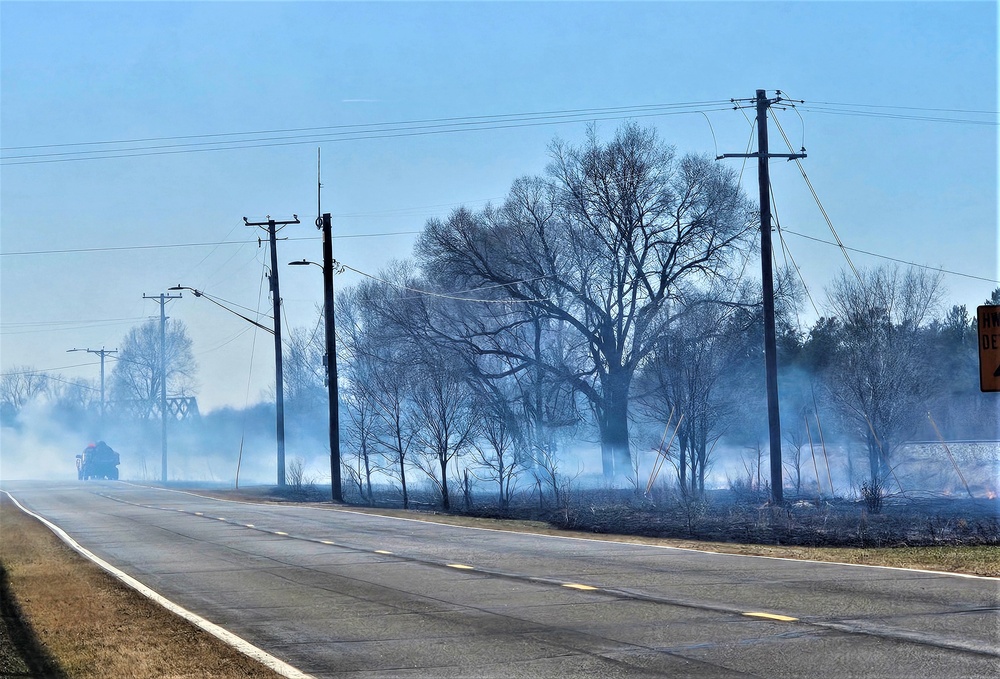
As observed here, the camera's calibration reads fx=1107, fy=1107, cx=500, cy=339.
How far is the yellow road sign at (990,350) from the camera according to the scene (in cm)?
1272

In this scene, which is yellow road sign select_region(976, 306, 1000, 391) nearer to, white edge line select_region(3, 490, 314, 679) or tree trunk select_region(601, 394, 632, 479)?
white edge line select_region(3, 490, 314, 679)

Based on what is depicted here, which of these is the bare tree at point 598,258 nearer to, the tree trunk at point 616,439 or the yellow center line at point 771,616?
the tree trunk at point 616,439

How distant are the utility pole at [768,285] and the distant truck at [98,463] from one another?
71.3 meters

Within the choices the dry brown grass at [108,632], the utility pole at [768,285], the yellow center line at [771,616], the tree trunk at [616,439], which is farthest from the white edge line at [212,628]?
the tree trunk at [616,439]

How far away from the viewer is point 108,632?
11.2 meters

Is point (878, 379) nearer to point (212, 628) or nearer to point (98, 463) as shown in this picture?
point (212, 628)

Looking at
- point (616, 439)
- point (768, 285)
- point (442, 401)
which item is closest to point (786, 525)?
point (768, 285)

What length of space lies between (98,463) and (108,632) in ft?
273

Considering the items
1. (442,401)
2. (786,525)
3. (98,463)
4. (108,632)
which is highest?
(442,401)

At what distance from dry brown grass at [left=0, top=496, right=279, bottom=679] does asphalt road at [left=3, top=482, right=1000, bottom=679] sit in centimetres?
49

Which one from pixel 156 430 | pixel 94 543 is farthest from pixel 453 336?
pixel 156 430

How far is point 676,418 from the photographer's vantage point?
39500mm

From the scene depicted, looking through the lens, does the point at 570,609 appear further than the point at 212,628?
Yes

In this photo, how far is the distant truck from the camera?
8906cm
